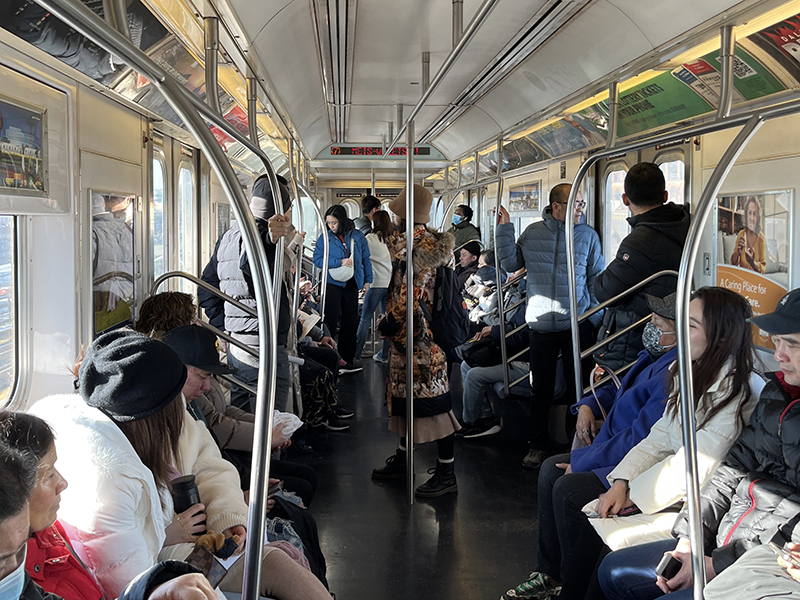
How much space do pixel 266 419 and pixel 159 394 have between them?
1.10 ft

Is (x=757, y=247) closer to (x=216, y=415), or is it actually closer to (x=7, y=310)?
(x=216, y=415)

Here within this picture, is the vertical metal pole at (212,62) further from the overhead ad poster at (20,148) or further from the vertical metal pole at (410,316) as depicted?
the vertical metal pole at (410,316)

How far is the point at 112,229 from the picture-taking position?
3.61 meters

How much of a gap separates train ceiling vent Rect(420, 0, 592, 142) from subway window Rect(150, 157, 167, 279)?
98.5 inches

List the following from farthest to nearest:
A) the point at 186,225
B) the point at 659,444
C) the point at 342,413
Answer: the point at 186,225 < the point at 342,413 < the point at 659,444

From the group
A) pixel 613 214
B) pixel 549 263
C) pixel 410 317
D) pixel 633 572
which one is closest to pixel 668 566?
pixel 633 572

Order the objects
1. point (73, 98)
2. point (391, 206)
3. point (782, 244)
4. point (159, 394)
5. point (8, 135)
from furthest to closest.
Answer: point (391, 206)
point (782, 244)
point (73, 98)
point (8, 135)
point (159, 394)

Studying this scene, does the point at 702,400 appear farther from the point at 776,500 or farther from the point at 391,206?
the point at 391,206

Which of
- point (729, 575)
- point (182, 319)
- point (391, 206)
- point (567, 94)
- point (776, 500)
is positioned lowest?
point (729, 575)

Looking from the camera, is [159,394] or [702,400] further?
[702,400]

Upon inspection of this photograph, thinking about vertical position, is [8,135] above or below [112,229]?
above

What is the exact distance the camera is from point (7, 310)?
2.94 m

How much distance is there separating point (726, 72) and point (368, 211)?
17.1 feet

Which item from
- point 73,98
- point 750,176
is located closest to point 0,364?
point 73,98
